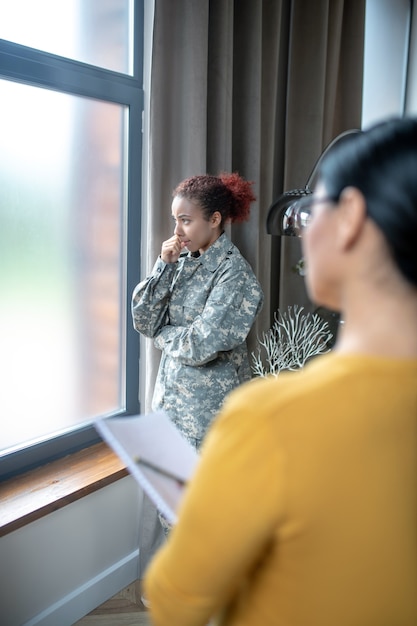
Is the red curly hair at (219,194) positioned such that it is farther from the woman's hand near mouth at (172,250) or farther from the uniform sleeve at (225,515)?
the uniform sleeve at (225,515)

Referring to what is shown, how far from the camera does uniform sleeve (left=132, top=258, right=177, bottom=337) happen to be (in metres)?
1.74

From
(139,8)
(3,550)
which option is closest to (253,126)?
(139,8)

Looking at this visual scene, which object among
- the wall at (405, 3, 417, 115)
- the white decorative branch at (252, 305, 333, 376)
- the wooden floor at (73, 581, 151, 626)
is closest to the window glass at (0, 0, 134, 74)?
the white decorative branch at (252, 305, 333, 376)

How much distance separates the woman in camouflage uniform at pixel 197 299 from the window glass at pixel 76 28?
552 mm

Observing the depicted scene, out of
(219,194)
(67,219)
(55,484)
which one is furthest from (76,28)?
(55,484)

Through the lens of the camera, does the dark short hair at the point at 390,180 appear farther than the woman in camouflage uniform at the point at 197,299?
No

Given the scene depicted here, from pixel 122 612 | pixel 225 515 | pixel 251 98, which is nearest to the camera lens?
pixel 225 515

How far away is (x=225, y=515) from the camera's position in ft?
1.61

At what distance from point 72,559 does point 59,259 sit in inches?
38.7

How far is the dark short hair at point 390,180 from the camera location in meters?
0.50

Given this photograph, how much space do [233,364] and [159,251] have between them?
1.56ft

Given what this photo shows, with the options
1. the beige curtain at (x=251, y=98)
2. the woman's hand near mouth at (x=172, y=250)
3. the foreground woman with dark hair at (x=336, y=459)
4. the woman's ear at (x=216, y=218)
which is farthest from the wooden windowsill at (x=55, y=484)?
the foreground woman with dark hair at (x=336, y=459)

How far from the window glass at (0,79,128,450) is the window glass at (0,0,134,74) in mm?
137

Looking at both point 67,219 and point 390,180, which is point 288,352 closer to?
point 67,219
